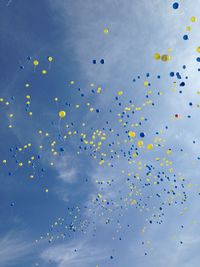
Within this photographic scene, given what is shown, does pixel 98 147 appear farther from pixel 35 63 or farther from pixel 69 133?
pixel 35 63

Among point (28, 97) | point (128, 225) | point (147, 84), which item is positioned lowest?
point (128, 225)

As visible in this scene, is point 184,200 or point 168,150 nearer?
point 168,150

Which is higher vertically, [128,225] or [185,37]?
[185,37]

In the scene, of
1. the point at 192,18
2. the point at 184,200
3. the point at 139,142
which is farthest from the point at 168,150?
the point at 192,18

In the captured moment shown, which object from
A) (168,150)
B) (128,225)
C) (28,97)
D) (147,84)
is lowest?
(128,225)

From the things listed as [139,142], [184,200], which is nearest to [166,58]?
[139,142]

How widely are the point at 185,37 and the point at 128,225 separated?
578 inches

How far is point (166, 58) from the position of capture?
602 inches

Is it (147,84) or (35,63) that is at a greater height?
(35,63)

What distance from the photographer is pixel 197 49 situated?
1531 cm

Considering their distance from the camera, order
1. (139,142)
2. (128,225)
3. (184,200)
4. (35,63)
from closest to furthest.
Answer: (35,63) → (139,142) → (184,200) → (128,225)

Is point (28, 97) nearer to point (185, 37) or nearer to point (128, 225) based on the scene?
point (185, 37)

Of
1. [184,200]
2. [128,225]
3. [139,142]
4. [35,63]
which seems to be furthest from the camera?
[128,225]

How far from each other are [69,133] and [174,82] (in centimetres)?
681
